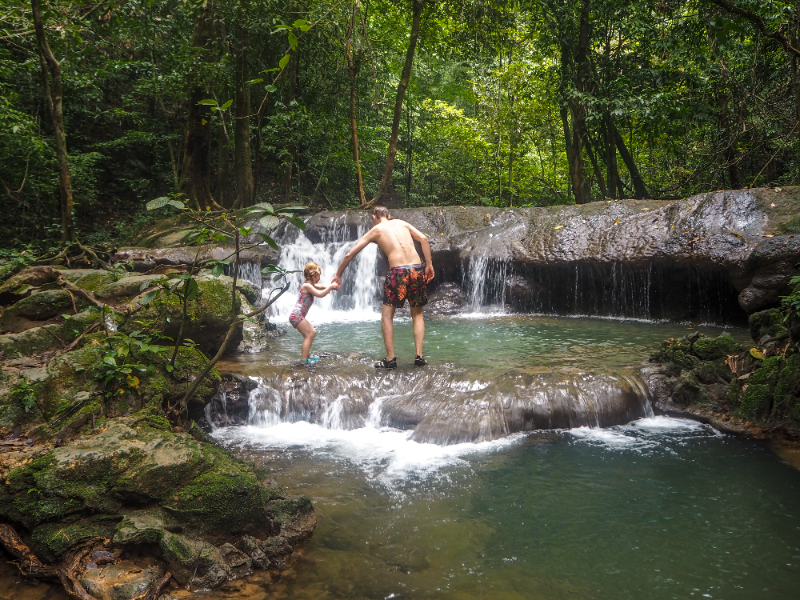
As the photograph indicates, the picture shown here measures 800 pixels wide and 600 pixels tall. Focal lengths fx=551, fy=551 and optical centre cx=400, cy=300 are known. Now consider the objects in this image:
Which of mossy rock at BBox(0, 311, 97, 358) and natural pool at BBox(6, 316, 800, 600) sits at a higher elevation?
mossy rock at BBox(0, 311, 97, 358)

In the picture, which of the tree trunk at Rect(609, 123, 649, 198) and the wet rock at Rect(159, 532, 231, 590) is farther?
the tree trunk at Rect(609, 123, 649, 198)

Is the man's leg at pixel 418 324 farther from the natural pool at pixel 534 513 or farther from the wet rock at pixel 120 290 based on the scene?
the wet rock at pixel 120 290

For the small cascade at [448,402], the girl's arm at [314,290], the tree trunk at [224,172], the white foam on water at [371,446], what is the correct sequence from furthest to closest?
1. the tree trunk at [224,172]
2. the girl's arm at [314,290]
3. the small cascade at [448,402]
4. the white foam on water at [371,446]

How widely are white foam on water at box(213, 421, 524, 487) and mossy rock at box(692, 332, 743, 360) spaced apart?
7.50 feet

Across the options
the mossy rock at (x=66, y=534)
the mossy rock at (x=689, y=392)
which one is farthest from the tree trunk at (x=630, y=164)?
the mossy rock at (x=66, y=534)

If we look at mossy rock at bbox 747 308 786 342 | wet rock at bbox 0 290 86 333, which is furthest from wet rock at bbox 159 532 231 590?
mossy rock at bbox 747 308 786 342

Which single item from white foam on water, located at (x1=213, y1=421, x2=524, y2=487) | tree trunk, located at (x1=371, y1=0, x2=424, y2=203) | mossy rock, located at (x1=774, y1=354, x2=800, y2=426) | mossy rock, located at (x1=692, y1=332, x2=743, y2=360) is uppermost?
tree trunk, located at (x1=371, y1=0, x2=424, y2=203)

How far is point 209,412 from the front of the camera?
533 cm

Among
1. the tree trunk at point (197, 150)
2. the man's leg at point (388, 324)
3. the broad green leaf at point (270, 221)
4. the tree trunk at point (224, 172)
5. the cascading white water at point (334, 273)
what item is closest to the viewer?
the broad green leaf at point (270, 221)

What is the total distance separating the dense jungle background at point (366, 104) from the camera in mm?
11141

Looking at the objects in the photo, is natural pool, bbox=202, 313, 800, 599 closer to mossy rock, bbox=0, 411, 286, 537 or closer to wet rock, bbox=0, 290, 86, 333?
mossy rock, bbox=0, 411, 286, 537

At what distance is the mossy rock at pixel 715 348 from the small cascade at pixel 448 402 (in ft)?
2.84

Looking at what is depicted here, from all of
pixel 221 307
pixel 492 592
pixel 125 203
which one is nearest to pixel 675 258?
pixel 221 307

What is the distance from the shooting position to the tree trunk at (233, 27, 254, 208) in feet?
41.6
